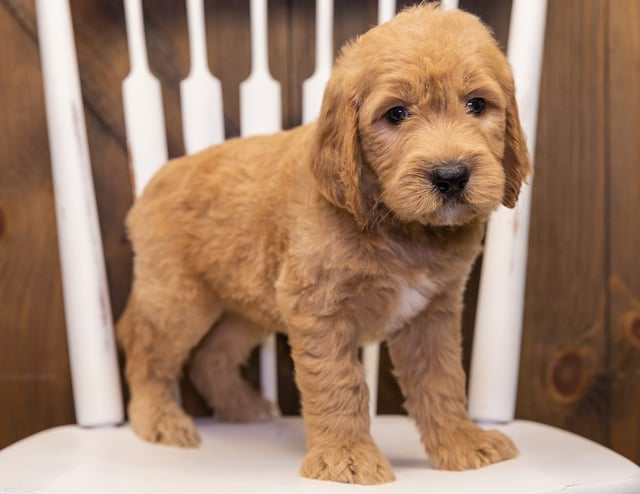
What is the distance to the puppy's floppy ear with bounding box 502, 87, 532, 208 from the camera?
3.46 feet

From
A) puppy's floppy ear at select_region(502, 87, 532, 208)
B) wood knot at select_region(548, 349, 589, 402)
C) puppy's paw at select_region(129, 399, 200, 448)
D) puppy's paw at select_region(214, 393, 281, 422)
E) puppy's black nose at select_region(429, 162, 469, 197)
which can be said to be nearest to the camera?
puppy's black nose at select_region(429, 162, 469, 197)

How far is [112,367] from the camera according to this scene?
4.50 feet

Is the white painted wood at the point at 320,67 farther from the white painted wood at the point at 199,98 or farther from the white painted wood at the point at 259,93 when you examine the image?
the white painted wood at the point at 199,98

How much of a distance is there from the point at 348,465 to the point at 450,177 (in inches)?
15.5

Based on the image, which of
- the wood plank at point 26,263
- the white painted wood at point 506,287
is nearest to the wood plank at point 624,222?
the white painted wood at point 506,287

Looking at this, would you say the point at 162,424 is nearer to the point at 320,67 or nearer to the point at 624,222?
the point at 320,67

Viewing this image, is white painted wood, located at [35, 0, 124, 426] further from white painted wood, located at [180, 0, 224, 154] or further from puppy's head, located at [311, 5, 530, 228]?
puppy's head, located at [311, 5, 530, 228]

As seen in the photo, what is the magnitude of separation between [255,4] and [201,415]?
83cm

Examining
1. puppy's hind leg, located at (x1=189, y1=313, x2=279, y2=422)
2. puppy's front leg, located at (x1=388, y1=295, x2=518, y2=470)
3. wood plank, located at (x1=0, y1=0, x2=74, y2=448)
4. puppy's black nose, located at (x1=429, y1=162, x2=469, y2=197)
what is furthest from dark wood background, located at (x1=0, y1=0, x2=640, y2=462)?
puppy's black nose, located at (x1=429, y1=162, x2=469, y2=197)

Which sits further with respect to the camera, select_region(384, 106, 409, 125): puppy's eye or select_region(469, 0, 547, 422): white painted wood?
select_region(469, 0, 547, 422): white painted wood

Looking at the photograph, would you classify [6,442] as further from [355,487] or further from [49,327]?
[355,487]

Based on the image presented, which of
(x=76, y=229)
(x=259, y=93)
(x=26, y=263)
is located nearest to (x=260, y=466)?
(x=76, y=229)

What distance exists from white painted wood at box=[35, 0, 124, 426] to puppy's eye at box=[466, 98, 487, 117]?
2.24ft

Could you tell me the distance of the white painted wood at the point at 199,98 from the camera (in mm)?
1396
